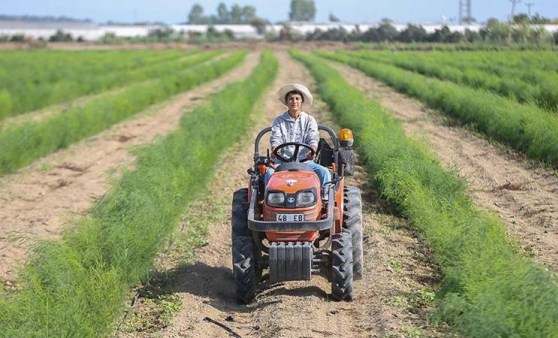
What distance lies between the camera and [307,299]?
23.0 feet

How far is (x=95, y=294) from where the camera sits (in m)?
6.20

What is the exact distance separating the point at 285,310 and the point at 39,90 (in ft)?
63.9

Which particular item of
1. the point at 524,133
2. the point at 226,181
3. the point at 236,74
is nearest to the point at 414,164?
the point at 226,181

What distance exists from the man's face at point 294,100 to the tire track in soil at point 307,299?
4.93ft

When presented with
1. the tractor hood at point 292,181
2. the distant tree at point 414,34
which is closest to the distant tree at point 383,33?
the distant tree at point 414,34

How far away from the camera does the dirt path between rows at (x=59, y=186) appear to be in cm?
909

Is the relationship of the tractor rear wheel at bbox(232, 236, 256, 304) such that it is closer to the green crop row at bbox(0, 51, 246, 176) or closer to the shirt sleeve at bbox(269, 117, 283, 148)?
the shirt sleeve at bbox(269, 117, 283, 148)

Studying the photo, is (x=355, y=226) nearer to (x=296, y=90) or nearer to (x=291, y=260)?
(x=291, y=260)

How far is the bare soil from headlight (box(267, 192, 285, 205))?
2.66ft

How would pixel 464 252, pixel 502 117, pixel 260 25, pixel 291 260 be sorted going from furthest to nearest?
1. pixel 260 25
2. pixel 502 117
3. pixel 464 252
4. pixel 291 260

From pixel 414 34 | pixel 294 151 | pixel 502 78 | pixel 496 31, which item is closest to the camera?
pixel 294 151

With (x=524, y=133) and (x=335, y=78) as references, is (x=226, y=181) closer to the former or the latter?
(x=524, y=133)

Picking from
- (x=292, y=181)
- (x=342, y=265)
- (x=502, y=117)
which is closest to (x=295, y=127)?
(x=292, y=181)

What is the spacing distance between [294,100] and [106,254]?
6.69ft
